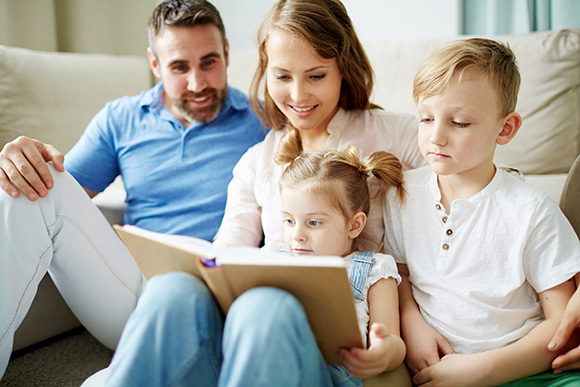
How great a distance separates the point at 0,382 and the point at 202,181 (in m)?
0.74

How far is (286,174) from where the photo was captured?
111 centimetres

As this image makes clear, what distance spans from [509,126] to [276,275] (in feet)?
1.85

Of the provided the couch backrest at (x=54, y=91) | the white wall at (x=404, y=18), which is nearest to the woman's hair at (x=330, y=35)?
the white wall at (x=404, y=18)

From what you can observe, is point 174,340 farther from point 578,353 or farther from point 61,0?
point 61,0

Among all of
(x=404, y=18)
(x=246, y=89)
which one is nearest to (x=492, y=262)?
(x=246, y=89)

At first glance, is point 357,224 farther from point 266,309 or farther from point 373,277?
point 266,309

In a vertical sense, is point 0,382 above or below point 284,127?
below

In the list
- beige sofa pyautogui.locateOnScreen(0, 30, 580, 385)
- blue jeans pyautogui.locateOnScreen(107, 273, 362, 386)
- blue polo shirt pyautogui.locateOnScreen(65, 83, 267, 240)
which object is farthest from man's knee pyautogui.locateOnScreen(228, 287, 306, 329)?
beige sofa pyautogui.locateOnScreen(0, 30, 580, 385)

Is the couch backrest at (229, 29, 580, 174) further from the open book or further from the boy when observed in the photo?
the open book

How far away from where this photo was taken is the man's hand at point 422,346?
0.97 meters

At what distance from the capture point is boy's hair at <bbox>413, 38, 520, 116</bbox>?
3.11 ft

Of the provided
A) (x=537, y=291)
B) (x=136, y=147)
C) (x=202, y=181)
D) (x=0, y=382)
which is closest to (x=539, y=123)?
(x=537, y=291)

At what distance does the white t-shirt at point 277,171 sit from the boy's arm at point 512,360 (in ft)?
1.05

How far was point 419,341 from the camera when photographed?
98 cm
